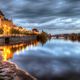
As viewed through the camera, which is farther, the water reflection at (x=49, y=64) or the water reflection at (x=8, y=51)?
the water reflection at (x=8, y=51)

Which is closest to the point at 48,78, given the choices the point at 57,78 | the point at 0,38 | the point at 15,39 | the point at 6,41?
the point at 57,78

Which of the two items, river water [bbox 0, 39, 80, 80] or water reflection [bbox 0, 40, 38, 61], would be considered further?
water reflection [bbox 0, 40, 38, 61]

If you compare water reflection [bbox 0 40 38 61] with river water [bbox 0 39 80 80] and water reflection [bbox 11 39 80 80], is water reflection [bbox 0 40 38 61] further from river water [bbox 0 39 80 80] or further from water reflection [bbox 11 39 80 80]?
water reflection [bbox 11 39 80 80]

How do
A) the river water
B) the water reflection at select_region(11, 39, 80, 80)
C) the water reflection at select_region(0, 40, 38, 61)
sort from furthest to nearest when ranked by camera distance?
the water reflection at select_region(0, 40, 38, 61) → the water reflection at select_region(11, 39, 80, 80) → the river water

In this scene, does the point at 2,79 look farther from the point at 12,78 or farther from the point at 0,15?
the point at 0,15

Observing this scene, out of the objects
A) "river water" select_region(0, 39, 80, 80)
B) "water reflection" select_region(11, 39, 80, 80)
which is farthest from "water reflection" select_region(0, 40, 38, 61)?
"water reflection" select_region(11, 39, 80, 80)

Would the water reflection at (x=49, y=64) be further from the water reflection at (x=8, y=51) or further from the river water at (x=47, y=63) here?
the water reflection at (x=8, y=51)

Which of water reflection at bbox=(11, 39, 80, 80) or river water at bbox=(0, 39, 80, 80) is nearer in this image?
river water at bbox=(0, 39, 80, 80)

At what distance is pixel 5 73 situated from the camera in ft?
75.4

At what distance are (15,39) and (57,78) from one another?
91.2 metres

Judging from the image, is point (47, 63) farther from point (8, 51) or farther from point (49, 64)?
point (8, 51)

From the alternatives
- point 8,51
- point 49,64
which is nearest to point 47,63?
point 49,64

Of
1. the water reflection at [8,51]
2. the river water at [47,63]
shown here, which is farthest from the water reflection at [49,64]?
the water reflection at [8,51]

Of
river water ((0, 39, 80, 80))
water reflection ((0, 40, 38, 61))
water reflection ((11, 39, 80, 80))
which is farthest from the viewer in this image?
water reflection ((0, 40, 38, 61))
